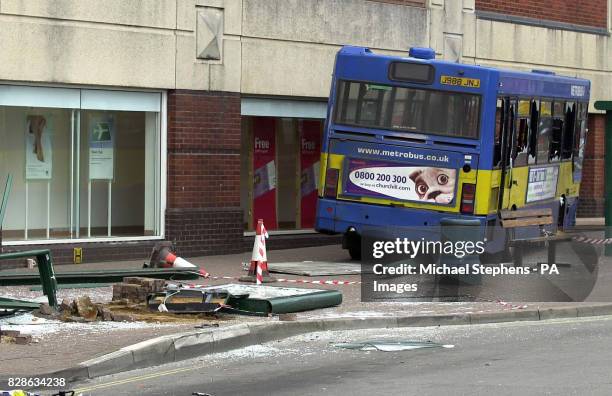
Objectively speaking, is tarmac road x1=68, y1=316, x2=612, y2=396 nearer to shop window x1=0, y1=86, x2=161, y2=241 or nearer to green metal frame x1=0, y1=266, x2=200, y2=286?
green metal frame x1=0, y1=266, x2=200, y2=286

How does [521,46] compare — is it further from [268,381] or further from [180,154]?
[268,381]

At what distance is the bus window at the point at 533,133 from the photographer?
2106 cm

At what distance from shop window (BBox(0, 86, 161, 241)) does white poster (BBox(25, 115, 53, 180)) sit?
16mm

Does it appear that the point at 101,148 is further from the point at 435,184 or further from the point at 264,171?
the point at 435,184

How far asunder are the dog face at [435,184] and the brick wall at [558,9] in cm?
821

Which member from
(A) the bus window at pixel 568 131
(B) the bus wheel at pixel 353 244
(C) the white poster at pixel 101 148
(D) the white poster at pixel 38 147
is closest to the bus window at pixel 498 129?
(B) the bus wheel at pixel 353 244

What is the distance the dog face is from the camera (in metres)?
19.3

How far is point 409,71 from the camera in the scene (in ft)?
63.6

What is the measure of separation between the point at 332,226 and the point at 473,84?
3.21 meters

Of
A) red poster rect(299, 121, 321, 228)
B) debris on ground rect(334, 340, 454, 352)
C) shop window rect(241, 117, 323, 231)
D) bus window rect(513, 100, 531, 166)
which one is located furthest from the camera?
red poster rect(299, 121, 321, 228)

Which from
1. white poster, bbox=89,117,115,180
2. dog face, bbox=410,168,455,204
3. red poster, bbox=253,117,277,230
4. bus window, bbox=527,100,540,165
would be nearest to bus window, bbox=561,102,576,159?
bus window, bbox=527,100,540,165

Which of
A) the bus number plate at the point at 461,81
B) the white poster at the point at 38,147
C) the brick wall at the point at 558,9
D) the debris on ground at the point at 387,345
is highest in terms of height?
the brick wall at the point at 558,9

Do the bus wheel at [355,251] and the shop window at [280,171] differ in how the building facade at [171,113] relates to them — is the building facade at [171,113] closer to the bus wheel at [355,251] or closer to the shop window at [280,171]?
the shop window at [280,171]

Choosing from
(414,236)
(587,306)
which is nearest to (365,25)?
(414,236)
